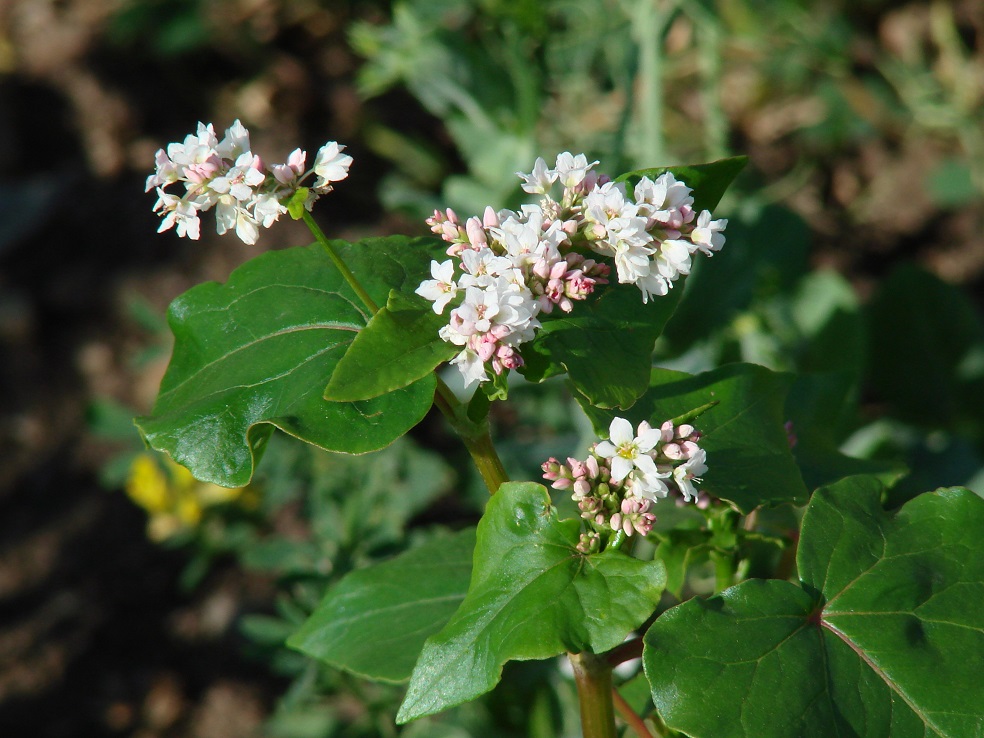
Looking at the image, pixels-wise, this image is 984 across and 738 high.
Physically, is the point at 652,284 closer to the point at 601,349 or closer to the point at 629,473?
the point at 601,349

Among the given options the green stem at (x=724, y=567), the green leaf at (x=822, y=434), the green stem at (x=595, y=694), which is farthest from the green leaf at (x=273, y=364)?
the green leaf at (x=822, y=434)

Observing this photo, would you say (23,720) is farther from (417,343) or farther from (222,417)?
(417,343)

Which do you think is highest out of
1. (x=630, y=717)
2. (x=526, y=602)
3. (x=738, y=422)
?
(x=526, y=602)

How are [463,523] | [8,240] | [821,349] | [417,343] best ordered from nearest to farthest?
[417,343], [821,349], [463,523], [8,240]

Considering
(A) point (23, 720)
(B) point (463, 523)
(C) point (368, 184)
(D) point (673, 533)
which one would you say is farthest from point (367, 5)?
(D) point (673, 533)

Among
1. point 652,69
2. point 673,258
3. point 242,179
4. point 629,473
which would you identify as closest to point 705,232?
point 673,258

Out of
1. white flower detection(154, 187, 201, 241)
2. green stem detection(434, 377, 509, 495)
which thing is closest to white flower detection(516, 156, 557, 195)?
green stem detection(434, 377, 509, 495)
